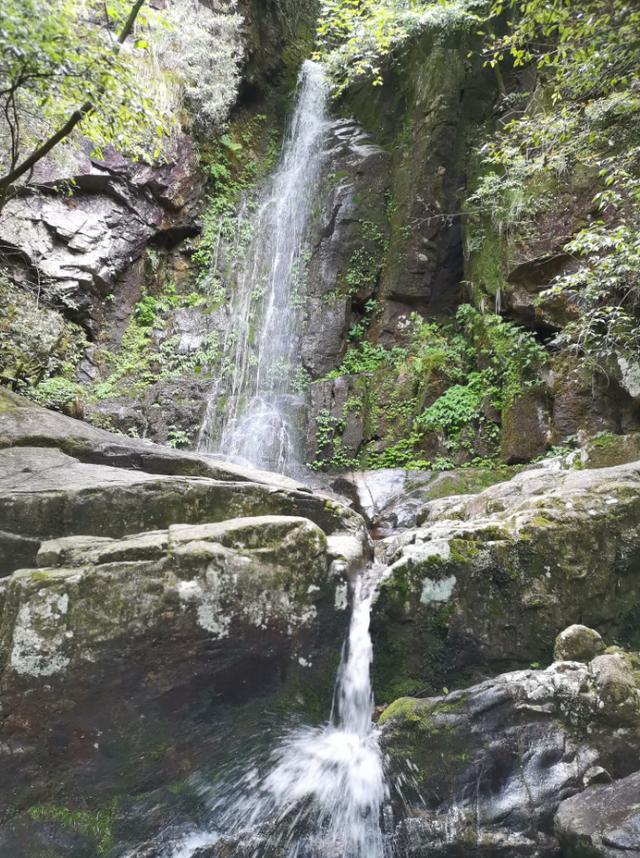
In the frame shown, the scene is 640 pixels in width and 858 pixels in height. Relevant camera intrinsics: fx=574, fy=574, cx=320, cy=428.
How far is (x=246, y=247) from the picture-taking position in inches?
594

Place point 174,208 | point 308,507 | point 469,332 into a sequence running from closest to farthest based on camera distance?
point 308,507 < point 469,332 < point 174,208

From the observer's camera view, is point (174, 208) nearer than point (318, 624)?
No

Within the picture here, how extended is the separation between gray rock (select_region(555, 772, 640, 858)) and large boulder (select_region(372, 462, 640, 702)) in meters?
1.11

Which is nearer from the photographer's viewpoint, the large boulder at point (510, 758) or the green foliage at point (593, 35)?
the large boulder at point (510, 758)

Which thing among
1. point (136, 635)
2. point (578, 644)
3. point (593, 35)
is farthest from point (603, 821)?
point (593, 35)

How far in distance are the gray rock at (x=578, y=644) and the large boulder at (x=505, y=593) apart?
0.28 metres

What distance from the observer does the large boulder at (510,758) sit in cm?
334

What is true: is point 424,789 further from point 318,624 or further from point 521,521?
point 521,521

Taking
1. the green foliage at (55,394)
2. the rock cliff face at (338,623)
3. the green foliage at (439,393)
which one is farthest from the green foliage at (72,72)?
the green foliage at (439,393)

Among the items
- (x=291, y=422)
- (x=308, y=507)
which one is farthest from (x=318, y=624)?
(x=291, y=422)

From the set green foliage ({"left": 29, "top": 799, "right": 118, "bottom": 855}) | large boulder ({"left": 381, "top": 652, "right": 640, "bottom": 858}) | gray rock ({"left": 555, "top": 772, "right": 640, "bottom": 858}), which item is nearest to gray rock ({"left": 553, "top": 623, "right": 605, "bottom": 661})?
large boulder ({"left": 381, "top": 652, "right": 640, "bottom": 858})

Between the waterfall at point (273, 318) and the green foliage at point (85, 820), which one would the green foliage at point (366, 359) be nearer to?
the waterfall at point (273, 318)

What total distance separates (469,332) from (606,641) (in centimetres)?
790

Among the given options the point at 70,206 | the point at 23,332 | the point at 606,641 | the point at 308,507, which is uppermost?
the point at 70,206
